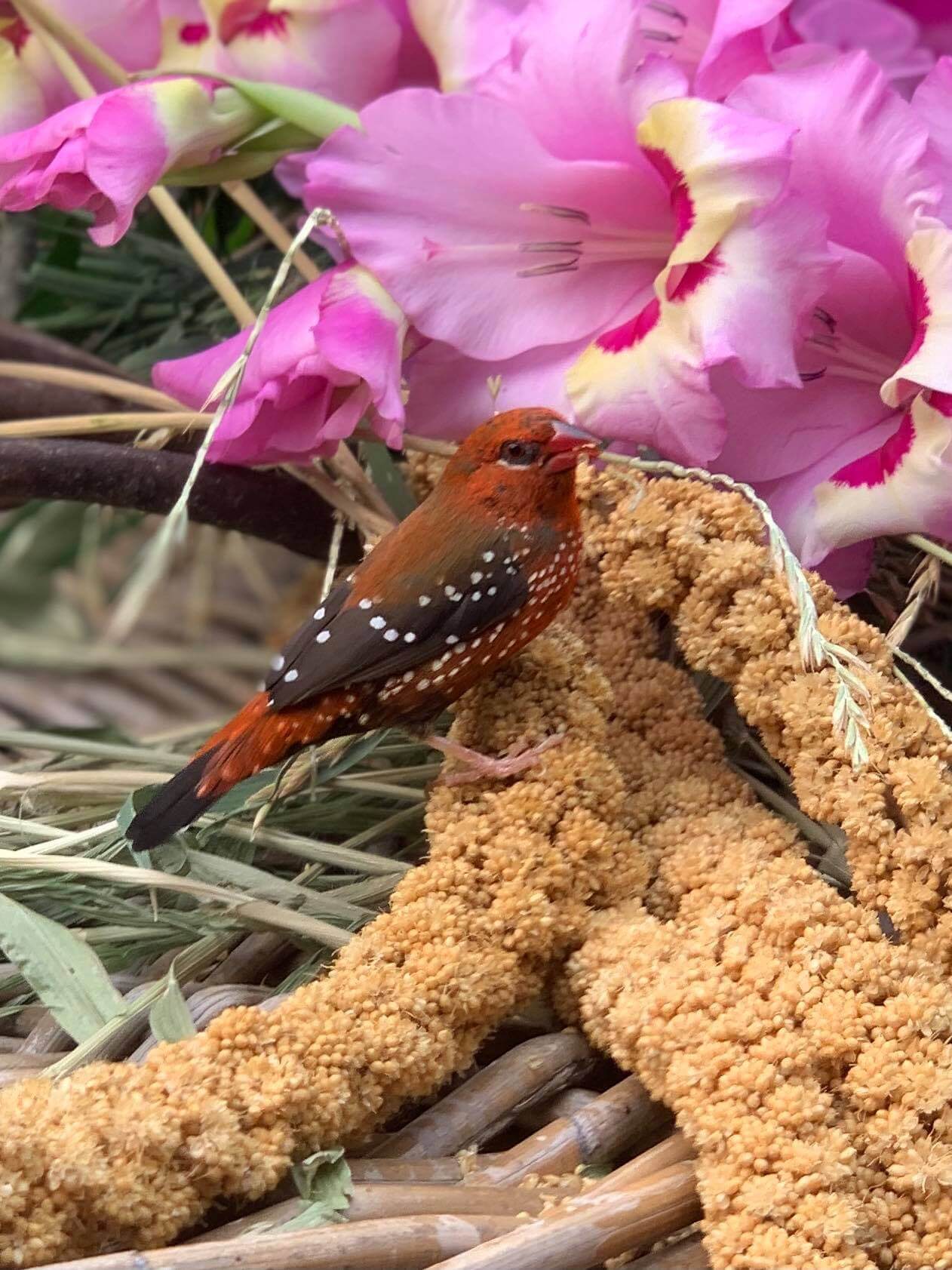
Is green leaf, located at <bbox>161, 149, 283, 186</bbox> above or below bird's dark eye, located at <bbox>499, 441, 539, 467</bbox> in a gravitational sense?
above

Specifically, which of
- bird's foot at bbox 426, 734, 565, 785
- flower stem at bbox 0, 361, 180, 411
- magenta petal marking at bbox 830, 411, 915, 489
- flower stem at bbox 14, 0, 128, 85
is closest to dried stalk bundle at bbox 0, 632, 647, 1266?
bird's foot at bbox 426, 734, 565, 785

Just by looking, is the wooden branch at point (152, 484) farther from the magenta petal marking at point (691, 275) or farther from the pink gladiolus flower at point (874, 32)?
the pink gladiolus flower at point (874, 32)

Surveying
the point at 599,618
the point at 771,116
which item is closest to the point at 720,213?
the point at 771,116

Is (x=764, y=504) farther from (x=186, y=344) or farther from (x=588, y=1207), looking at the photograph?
(x=186, y=344)

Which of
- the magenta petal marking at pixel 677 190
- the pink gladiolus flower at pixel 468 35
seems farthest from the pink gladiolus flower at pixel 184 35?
the magenta petal marking at pixel 677 190

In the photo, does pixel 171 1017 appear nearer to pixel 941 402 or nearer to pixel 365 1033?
pixel 365 1033

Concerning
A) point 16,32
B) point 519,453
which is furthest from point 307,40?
point 519,453

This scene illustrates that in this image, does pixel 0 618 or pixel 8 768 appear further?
pixel 0 618

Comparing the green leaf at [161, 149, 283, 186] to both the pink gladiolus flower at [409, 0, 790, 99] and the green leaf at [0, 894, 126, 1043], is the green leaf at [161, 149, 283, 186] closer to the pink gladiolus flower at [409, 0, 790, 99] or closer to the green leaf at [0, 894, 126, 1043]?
the pink gladiolus flower at [409, 0, 790, 99]
